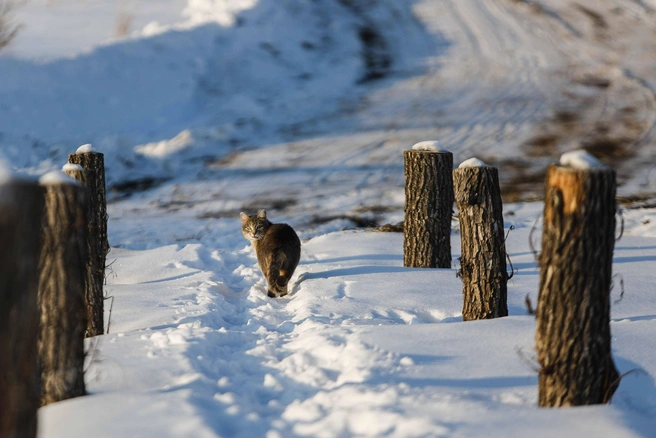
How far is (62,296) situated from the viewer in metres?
4.41

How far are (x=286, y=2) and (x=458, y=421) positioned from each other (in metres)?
23.5

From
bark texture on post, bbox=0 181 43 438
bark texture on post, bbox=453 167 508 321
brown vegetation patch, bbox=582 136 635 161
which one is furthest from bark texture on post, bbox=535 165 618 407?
brown vegetation patch, bbox=582 136 635 161

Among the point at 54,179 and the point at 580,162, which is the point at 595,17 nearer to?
the point at 580,162

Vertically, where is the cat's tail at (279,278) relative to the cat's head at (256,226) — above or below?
below

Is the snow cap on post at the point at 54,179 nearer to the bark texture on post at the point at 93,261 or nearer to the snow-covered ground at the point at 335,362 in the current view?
the snow-covered ground at the point at 335,362

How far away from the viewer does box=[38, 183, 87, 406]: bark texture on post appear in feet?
14.3

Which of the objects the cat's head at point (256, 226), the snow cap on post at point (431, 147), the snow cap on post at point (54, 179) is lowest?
the cat's head at point (256, 226)

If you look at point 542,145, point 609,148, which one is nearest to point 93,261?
point 542,145

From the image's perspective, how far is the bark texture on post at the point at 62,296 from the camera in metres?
4.36

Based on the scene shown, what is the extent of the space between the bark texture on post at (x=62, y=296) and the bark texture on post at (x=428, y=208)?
4.79 meters

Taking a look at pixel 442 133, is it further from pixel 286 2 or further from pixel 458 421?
pixel 458 421

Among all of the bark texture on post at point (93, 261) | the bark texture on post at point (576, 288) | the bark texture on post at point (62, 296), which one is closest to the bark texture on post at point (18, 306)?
the bark texture on post at point (62, 296)

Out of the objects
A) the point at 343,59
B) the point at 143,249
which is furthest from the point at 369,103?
the point at 143,249

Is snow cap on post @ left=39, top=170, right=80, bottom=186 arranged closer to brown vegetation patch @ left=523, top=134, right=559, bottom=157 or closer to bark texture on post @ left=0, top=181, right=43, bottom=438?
bark texture on post @ left=0, top=181, right=43, bottom=438
